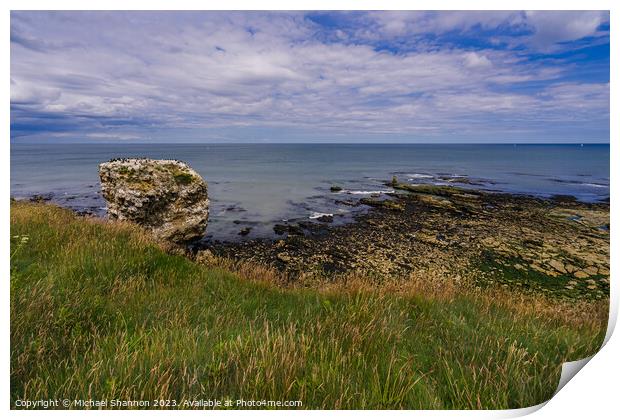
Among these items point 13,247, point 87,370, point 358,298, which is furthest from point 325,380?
point 13,247

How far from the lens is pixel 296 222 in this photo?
53.8 ft

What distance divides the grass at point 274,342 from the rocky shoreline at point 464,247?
419 centimetres

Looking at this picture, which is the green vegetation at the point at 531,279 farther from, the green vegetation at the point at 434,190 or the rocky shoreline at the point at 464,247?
the green vegetation at the point at 434,190

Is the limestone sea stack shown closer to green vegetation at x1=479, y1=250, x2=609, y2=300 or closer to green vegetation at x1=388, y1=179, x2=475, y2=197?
green vegetation at x1=479, y1=250, x2=609, y2=300

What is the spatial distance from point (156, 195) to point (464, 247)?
12182 millimetres

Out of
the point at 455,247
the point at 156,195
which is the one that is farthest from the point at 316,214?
the point at 156,195

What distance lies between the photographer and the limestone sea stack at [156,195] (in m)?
10.2

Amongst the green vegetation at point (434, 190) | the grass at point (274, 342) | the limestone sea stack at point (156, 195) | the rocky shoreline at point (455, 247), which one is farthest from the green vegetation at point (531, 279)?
the green vegetation at point (434, 190)

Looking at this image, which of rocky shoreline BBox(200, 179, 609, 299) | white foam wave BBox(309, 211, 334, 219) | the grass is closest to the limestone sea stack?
rocky shoreline BBox(200, 179, 609, 299)

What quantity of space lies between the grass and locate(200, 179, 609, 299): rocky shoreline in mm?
4192

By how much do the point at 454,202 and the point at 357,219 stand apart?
9.77 m

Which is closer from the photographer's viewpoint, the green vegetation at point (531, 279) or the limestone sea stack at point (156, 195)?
the green vegetation at point (531, 279)

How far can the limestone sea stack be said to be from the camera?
1016cm

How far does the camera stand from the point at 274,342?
8.08 ft
